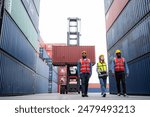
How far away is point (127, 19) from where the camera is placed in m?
12.0

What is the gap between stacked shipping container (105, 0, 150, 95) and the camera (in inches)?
363

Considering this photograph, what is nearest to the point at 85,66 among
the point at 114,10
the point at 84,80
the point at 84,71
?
the point at 84,71

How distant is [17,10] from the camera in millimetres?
11461

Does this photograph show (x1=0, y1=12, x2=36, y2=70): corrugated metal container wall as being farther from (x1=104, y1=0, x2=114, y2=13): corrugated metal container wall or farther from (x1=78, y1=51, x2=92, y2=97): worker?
(x1=104, y1=0, x2=114, y2=13): corrugated metal container wall

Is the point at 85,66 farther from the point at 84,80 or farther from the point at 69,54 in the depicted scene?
the point at 69,54

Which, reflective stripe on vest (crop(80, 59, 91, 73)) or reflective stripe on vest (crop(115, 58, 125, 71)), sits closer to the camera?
reflective stripe on vest (crop(80, 59, 91, 73))

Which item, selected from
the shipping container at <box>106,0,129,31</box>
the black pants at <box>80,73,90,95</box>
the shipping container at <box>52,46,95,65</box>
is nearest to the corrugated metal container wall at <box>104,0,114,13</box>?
the shipping container at <box>106,0,129,31</box>

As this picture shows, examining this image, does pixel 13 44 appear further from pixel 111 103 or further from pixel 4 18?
pixel 111 103

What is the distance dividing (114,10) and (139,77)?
24.8 feet

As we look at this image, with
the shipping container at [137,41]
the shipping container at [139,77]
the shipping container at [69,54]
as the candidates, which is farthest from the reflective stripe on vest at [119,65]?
the shipping container at [69,54]

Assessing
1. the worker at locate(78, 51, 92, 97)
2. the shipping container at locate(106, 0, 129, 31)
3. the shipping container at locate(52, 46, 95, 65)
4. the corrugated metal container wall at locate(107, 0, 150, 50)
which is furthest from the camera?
the shipping container at locate(52, 46, 95, 65)

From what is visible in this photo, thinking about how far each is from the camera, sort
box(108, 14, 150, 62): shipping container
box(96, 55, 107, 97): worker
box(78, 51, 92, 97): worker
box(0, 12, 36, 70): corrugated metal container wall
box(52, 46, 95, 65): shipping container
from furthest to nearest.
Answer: box(52, 46, 95, 65): shipping container → box(108, 14, 150, 62): shipping container → box(0, 12, 36, 70): corrugated metal container wall → box(96, 55, 107, 97): worker → box(78, 51, 92, 97): worker

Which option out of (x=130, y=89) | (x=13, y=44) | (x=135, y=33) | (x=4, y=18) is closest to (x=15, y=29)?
(x=13, y=44)

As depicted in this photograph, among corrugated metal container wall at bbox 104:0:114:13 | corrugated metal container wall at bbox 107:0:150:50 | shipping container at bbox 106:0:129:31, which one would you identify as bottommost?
corrugated metal container wall at bbox 107:0:150:50
